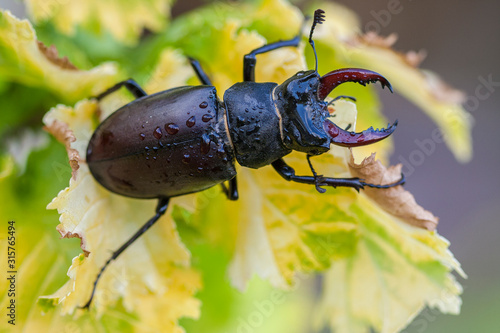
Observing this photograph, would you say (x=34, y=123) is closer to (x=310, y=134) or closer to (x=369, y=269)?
(x=310, y=134)

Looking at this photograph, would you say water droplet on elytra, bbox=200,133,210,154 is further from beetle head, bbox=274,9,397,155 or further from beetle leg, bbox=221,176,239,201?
beetle head, bbox=274,9,397,155

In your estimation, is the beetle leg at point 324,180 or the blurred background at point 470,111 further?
the blurred background at point 470,111

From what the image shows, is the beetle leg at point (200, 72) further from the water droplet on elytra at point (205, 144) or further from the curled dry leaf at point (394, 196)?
the curled dry leaf at point (394, 196)

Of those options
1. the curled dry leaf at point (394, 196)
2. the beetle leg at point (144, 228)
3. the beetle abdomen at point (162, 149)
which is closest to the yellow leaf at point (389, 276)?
the curled dry leaf at point (394, 196)

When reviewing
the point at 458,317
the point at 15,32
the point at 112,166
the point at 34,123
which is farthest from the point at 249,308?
the point at 458,317

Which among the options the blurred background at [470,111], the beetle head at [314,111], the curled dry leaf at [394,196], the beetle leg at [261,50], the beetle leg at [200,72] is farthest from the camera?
the blurred background at [470,111]

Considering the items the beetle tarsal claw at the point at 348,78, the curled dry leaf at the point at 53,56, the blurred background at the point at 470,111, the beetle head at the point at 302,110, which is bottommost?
the blurred background at the point at 470,111
